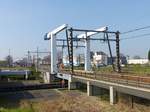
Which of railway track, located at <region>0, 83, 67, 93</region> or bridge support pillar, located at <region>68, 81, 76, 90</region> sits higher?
bridge support pillar, located at <region>68, 81, 76, 90</region>

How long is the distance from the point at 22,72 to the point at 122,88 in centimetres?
5165

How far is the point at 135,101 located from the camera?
27031 mm

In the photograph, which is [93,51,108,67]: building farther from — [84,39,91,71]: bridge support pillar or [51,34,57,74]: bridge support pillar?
[51,34,57,74]: bridge support pillar

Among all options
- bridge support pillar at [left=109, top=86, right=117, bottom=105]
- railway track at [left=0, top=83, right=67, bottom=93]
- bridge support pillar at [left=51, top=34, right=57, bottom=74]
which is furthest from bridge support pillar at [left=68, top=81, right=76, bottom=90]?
bridge support pillar at [left=109, top=86, right=117, bottom=105]

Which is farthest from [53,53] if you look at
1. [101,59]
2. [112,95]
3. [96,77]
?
[101,59]

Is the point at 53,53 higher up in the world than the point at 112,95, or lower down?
higher up

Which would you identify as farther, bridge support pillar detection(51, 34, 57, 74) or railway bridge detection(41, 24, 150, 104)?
bridge support pillar detection(51, 34, 57, 74)

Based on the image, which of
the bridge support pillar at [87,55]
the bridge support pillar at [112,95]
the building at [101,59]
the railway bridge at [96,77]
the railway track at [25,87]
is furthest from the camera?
the building at [101,59]

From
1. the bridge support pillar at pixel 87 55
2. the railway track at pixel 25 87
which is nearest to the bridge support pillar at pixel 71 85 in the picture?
the railway track at pixel 25 87

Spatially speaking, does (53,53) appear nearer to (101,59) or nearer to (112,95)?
(112,95)

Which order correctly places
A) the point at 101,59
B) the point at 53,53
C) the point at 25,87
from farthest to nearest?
the point at 101,59 < the point at 53,53 < the point at 25,87

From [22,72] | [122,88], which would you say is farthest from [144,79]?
[22,72]

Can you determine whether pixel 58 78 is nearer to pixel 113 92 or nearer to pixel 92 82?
pixel 92 82

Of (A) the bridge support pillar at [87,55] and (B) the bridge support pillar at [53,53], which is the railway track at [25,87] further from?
(A) the bridge support pillar at [87,55]
